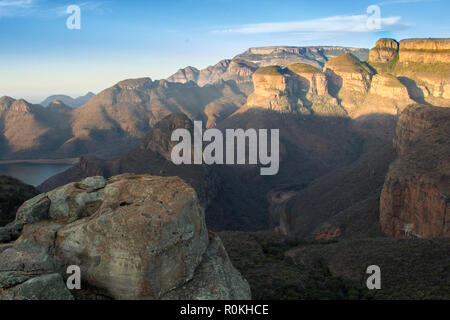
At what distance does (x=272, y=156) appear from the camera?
11300 centimetres

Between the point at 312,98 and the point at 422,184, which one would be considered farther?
the point at 312,98

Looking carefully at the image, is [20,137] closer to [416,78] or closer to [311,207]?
[311,207]

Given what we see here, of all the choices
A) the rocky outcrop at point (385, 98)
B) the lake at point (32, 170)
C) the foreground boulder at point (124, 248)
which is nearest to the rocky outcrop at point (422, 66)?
the rocky outcrop at point (385, 98)

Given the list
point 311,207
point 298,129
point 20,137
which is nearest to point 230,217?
point 311,207

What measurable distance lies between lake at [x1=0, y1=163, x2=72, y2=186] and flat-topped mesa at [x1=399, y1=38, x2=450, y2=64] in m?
155

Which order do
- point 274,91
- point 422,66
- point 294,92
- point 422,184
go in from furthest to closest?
point 294,92 < point 274,91 < point 422,66 < point 422,184

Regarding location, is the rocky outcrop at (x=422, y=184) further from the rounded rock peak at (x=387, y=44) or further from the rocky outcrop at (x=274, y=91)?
the rounded rock peak at (x=387, y=44)

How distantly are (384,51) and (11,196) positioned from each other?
16933 cm

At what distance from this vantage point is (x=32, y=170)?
142625 mm

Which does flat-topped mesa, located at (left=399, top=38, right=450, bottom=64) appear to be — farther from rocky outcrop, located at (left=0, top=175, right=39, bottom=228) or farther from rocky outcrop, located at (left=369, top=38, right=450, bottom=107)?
rocky outcrop, located at (left=0, top=175, right=39, bottom=228)

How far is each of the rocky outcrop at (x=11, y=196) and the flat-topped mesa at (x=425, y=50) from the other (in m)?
144

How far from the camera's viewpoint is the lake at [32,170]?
433ft

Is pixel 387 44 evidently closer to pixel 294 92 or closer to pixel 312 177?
pixel 294 92

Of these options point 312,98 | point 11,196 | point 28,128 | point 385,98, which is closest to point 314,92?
point 312,98
